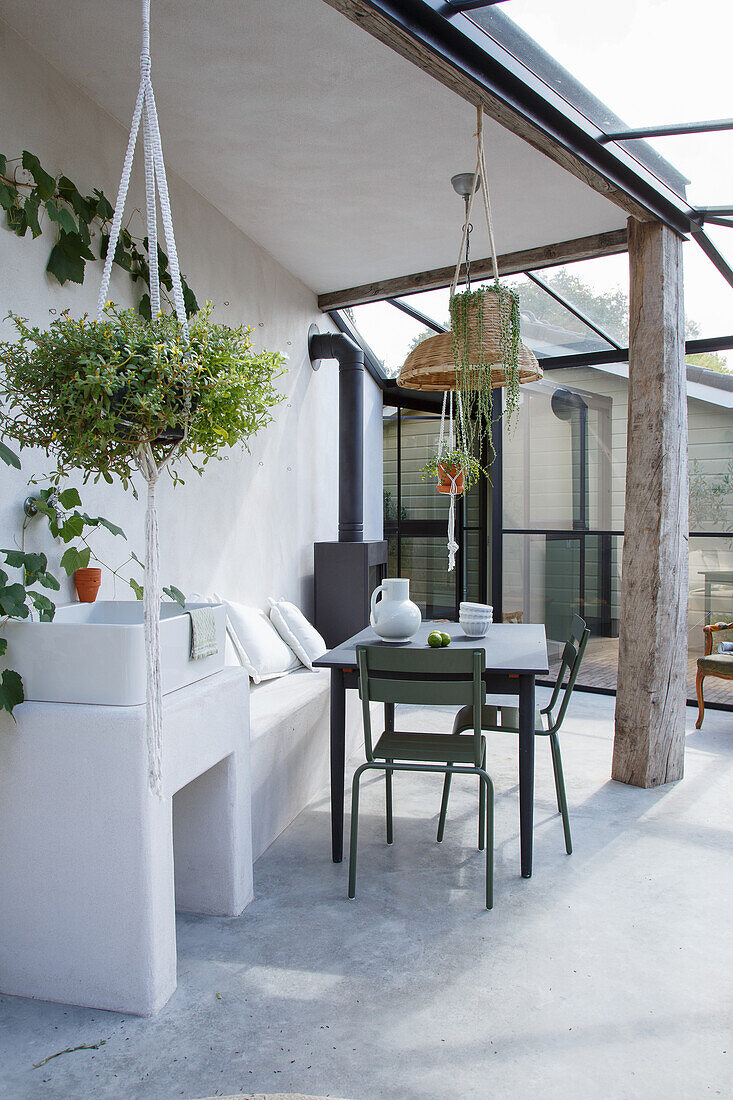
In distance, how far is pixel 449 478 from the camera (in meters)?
5.18

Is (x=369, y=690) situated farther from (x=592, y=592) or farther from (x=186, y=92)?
(x=592, y=592)

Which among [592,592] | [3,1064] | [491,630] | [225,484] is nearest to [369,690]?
[491,630]

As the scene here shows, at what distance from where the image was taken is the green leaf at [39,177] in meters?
2.57

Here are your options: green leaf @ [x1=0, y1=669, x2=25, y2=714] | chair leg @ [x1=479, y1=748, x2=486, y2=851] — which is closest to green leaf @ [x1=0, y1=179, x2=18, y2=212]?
green leaf @ [x1=0, y1=669, x2=25, y2=714]

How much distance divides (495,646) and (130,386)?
7.18 ft

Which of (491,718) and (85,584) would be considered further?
(491,718)

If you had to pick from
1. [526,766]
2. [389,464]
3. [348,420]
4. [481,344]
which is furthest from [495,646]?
[389,464]

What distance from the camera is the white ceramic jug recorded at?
343cm

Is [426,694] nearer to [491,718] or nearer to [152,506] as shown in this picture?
[491,718]

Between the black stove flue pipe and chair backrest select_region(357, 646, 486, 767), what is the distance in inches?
118

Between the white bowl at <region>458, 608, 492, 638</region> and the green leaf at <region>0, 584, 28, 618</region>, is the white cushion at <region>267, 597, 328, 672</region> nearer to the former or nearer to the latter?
the white bowl at <region>458, 608, 492, 638</region>

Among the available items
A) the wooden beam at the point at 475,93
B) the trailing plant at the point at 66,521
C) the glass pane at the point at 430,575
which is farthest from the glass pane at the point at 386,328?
the trailing plant at the point at 66,521

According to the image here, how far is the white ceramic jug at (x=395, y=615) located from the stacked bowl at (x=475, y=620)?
0.37 metres

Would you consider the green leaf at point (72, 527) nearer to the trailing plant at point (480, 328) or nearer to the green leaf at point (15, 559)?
the green leaf at point (15, 559)
